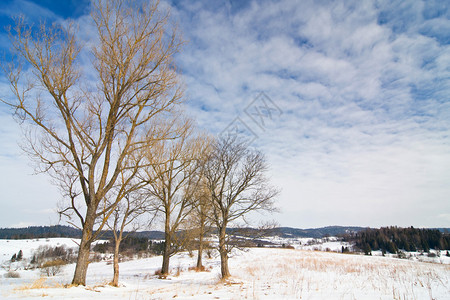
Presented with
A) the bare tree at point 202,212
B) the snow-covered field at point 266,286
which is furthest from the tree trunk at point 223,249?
the bare tree at point 202,212

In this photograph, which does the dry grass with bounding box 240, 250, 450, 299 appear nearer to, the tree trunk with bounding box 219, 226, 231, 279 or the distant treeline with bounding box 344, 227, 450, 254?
the tree trunk with bounding box 219, 226, 231, 279

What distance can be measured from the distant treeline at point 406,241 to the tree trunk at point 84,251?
4080 inches

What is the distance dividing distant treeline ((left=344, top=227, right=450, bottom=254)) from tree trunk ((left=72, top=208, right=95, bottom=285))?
340 ft

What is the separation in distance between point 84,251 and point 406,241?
128805 millimetres

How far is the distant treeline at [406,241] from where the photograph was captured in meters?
95.0

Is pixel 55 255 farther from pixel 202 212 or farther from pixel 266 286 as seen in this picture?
pixel 266 286

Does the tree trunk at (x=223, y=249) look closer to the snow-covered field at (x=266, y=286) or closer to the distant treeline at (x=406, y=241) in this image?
the snow-covered field at (x=266, y=286)

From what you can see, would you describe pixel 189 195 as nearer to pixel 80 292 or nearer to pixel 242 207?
pixel 242 207

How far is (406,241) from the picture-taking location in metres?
100

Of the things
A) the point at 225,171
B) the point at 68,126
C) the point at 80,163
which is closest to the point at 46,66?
the point at 68,126

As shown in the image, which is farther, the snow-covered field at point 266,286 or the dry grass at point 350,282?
the dry grass at point 350,282

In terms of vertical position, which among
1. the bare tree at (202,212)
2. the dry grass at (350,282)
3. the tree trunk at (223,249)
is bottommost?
the dry grass at (350,282)

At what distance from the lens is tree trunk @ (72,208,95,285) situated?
7.57 m

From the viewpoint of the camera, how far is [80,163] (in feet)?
27.1
